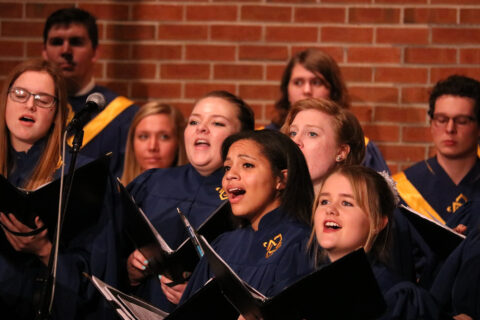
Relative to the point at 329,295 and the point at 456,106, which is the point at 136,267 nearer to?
the point at 329,295

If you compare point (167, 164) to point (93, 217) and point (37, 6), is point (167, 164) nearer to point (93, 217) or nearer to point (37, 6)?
point (93, 217)

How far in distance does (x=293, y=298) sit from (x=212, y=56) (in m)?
2.99

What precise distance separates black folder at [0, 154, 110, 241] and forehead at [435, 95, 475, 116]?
5.76 feet

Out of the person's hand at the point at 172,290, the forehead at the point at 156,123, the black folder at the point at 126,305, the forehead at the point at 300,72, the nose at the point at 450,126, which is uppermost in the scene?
the forehead at the point at 300,72

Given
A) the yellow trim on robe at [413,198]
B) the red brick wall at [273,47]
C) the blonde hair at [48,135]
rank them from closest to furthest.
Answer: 1. the blonde hair at [48,135]
2. the yellow trim on robe at [413,198]
3. the red brick wall at [273,47]

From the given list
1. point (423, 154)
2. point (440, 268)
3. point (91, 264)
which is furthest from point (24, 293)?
point (423, 154)

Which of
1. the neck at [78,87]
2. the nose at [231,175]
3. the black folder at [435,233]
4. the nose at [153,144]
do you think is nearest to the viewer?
the nose at [231,175]

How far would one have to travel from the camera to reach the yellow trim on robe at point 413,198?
3.95 metres

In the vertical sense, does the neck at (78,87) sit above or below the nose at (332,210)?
above

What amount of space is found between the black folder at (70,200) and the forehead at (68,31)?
1.56 m

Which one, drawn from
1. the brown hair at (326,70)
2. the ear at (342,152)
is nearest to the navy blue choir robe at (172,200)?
the ear at (342,152)

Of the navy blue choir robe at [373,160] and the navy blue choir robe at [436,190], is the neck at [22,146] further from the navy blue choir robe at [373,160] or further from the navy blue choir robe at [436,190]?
the navy blue choir robe at [436,190]

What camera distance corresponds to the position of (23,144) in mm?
3371

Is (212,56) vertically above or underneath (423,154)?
above
